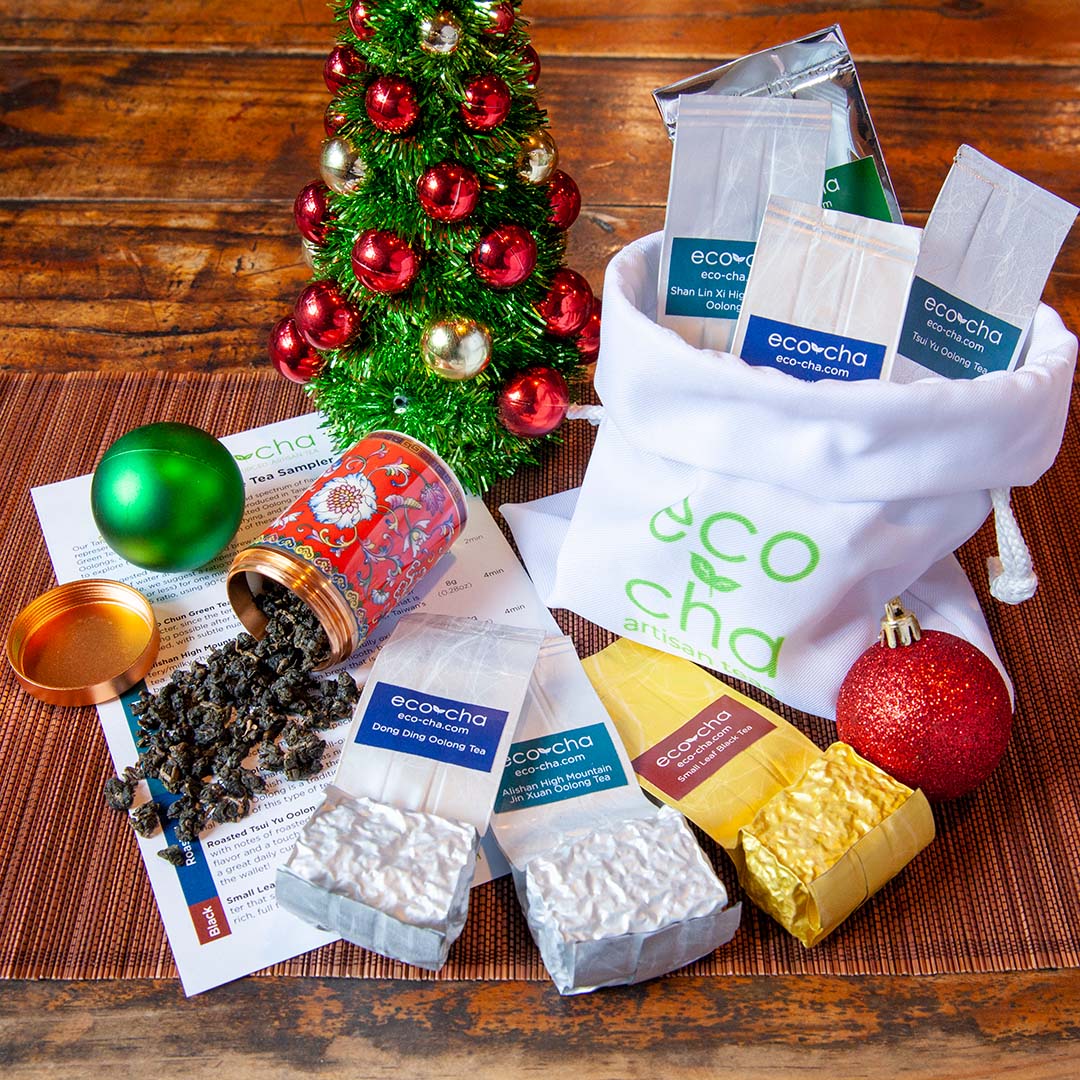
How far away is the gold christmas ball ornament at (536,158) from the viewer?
2.77 ft

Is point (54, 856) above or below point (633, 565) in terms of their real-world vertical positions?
below

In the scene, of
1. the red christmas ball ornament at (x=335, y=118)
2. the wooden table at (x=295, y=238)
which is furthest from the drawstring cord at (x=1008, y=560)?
the red christmas ball ornament at (x=335, y=118)

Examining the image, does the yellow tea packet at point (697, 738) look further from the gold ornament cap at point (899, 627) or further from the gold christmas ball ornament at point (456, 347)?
the gold christmas ball ornament at point (456, 347)

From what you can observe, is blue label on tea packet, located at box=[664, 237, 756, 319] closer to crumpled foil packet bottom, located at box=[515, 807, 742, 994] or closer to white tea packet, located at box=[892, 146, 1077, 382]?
white tea packet, located at box=[892, 146, 1077, 382]

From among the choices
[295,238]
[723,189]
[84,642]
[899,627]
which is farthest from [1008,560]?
[295,238]

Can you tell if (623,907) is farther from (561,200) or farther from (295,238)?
(295,238)

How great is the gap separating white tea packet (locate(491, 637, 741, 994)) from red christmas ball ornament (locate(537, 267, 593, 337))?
0.34 m

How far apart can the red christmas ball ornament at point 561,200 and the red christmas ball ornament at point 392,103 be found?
144 millimetres

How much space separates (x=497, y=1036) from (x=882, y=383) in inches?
17.7

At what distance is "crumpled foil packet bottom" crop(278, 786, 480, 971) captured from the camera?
640mm

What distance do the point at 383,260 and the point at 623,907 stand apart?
0.49 metres

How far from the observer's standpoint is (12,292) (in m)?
1.14

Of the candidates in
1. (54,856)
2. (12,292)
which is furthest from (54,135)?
(54,856)

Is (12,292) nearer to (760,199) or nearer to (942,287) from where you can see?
(760,199)
